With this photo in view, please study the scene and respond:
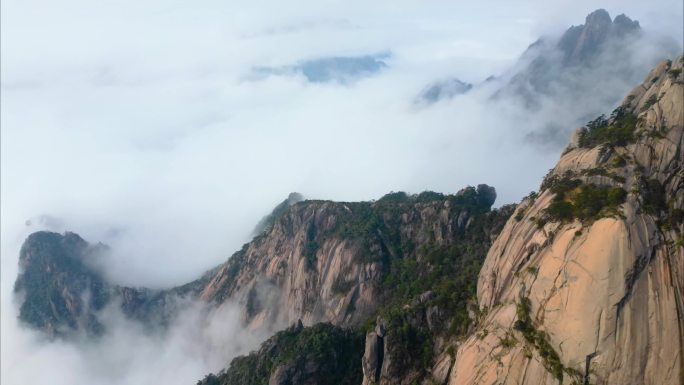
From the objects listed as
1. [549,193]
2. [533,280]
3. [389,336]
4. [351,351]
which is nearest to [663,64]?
[549,193]

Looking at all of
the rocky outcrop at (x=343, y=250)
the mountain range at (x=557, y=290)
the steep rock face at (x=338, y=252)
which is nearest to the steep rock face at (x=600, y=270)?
the mountain range at (x=557, y=290)

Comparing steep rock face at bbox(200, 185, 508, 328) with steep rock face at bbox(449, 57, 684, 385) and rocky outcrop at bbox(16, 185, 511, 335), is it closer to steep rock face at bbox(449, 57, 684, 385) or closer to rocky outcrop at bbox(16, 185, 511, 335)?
rocky outcrop at bbox(16, 185, 511, 335)

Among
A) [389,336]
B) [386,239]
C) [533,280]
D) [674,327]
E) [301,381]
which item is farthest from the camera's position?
[386,239]

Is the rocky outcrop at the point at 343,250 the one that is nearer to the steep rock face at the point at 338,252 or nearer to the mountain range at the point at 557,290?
the steep rock face at the point at 338,252

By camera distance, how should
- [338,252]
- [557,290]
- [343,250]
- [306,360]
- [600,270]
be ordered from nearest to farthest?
[600,270] → [557,290] → [306,360] → [343,250] → [338,252]

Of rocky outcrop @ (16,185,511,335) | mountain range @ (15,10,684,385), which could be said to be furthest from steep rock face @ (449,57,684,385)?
rocky outcrop @ (16,185,511,335)

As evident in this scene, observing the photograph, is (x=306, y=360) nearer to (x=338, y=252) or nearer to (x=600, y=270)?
(x=338, y=252)

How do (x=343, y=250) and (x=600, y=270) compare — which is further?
(x=343, y=250)

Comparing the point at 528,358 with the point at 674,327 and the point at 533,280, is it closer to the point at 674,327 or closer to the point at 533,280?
the point at 533,280

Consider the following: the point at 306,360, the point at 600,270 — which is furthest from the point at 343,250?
the point at 600,270
